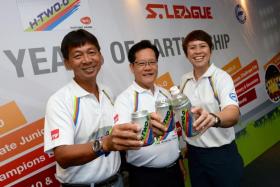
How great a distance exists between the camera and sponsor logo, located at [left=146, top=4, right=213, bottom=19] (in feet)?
7.99

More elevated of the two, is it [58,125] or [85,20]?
[85,20]

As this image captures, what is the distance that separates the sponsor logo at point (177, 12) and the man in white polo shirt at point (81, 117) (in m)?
1.16

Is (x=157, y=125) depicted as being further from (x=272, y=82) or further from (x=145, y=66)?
(x=272, y=82)

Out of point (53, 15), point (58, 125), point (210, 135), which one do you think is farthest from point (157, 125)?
point (53, 15)

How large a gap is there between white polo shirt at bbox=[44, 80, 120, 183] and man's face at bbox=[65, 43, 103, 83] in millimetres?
80

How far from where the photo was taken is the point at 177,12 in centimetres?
266

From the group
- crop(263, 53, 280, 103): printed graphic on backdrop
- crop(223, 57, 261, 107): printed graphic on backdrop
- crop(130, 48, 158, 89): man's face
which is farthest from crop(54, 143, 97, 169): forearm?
crop(263, 53, 280, 103): printed graphic on backdrop

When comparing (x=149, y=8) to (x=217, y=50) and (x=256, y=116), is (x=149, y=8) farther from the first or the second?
(x=256, y=116)

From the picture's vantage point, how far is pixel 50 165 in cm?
171

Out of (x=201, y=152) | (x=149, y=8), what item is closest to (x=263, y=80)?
(x=149, y=8)

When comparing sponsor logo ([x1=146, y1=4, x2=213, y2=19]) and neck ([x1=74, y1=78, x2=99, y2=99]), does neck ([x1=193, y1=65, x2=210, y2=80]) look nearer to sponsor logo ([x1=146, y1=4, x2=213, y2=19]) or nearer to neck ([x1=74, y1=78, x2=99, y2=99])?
neck ([x1=74, y1=78, x2=99, y2=99])

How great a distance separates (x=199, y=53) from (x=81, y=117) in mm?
858

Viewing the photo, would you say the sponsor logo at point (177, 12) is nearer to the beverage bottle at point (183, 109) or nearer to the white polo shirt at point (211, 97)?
the white polo shirt at point (211, 97)

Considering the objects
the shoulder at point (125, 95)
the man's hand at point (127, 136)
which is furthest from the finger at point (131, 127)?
the shoulder at point (125, 95)
